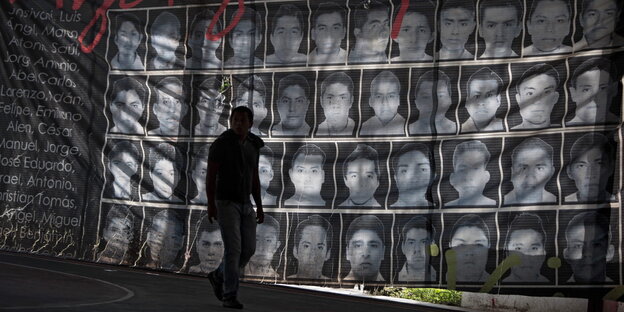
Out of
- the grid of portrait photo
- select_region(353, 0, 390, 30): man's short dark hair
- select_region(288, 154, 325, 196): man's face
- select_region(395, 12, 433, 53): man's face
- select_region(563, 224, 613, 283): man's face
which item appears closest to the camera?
select_region(563, 224, 613, 283): man's face

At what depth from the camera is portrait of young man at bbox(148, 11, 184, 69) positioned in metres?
11.6

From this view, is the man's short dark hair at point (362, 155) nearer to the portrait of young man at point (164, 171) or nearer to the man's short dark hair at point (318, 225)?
the man's short dark hair at point (318, 225)

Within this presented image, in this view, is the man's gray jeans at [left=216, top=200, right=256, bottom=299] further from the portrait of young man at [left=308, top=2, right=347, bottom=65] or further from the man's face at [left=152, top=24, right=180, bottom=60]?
the man's face at [left=152, top=24, right=180, bottom=60]

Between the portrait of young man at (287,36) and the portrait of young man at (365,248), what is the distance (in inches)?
72.6

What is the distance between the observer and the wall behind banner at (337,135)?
9578 millimetres

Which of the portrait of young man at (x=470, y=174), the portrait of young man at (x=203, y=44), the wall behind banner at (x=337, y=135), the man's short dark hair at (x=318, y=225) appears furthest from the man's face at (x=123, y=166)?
the portrait of young man at (x=470, y=174)

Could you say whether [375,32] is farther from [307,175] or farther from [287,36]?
[307,175]

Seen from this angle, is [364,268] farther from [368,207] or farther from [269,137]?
[269,137]

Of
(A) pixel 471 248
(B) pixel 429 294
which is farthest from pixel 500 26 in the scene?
(B) pixel 429 294

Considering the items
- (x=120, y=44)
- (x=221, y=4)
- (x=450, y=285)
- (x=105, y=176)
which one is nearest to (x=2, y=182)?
(x=105, y=176)

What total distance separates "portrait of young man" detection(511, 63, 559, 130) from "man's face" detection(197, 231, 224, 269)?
138 inches

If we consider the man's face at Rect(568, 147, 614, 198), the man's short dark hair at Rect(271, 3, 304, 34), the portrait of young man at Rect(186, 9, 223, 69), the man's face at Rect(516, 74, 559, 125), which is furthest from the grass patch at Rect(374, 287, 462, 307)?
the portrait of young man at Rect(186, 9, 223, 69)

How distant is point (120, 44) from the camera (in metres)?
11.9

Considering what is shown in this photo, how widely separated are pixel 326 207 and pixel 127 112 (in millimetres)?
2746
